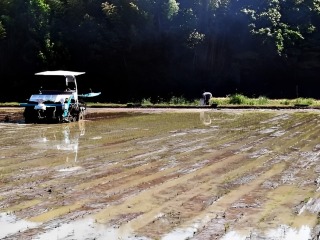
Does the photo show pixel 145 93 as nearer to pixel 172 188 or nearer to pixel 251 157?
pixel 251 157

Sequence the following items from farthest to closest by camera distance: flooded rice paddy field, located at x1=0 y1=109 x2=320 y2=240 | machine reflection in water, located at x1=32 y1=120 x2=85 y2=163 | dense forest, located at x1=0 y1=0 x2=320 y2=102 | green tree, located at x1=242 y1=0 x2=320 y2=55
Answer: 1. dense forest, located at x1=0 y1=0 x2=320 y2=102
2. green tree, located at x1=242 y1=0 x2=320 y2=55
3. machine reflection in water, located at x1=32 y1=120 x2=85 y2=163
4. flooded rice paddy field, located at x1=0 y1=109 x2=320 y2=240

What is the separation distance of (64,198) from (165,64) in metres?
29.1

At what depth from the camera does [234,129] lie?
43.0 feet

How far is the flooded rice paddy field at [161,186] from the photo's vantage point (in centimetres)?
442

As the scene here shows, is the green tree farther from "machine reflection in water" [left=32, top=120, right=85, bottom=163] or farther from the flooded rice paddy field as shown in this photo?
the flooded rice paddy field

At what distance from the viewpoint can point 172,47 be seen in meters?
33.6

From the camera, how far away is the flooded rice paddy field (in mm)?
4422

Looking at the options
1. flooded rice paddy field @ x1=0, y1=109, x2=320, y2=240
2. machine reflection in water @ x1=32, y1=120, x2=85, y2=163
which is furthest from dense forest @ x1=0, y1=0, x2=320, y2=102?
flooded rice paddy field @ x1=0, y1=109, x2=320, y2=240

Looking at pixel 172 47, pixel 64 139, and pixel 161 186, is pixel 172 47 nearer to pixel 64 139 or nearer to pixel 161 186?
pixel 64 139

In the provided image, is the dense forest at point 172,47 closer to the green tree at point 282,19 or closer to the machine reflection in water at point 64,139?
the green tree at point 282,19

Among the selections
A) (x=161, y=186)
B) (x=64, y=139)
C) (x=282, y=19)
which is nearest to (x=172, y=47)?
(x=282, y=19)

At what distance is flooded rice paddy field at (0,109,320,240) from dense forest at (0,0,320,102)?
2214 cm

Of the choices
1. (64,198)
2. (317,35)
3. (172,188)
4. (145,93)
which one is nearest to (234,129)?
(172,188)

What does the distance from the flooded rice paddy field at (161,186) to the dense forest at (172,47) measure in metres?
22.1
